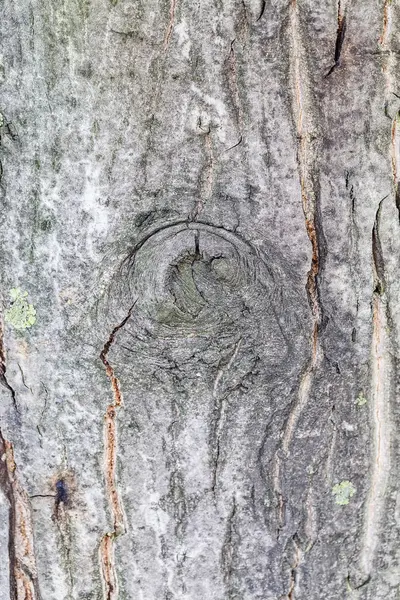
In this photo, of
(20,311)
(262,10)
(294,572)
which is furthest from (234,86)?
(294,572)

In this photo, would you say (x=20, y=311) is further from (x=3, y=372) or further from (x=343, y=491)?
(x=343, y=491)

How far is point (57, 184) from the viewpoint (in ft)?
3.16

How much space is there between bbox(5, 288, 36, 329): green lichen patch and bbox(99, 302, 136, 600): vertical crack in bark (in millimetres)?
123

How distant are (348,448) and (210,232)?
0.44m

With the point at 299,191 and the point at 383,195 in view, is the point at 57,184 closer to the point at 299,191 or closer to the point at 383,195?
the point at 299,191

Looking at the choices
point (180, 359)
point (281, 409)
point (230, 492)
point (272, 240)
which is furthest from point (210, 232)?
point (230, 492)

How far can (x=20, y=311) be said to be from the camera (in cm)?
102

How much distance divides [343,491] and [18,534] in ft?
1.82

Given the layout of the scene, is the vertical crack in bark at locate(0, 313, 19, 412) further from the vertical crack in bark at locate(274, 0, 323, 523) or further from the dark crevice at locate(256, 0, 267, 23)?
the dark crevice at locate(256, 0, 267, 23)

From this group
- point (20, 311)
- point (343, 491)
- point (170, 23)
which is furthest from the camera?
point (343, 491)

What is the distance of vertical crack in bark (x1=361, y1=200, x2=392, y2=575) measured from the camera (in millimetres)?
1052

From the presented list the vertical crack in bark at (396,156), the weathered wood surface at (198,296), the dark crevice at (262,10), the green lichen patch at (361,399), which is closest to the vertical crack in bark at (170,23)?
the weathered wood surface at (198,296)

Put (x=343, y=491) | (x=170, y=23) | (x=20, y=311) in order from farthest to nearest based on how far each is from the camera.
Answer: (x=343, y=491) → (x=20, y=311) → (x=170, y=23)

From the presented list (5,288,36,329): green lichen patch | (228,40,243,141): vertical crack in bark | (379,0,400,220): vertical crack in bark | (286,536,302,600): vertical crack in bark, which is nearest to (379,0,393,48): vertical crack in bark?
(379,0,400,220): vertical crack in bark
